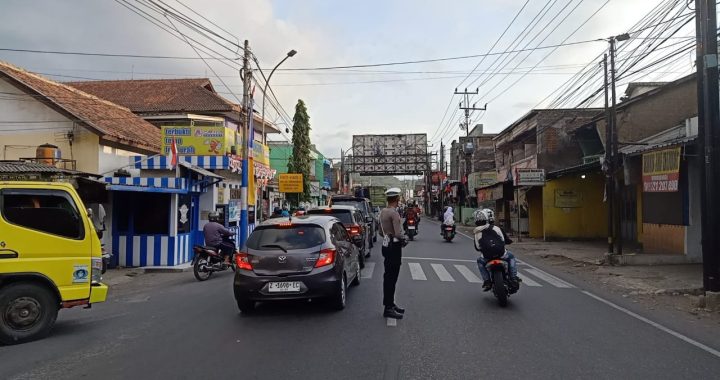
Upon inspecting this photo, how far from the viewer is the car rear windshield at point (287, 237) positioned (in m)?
8.47

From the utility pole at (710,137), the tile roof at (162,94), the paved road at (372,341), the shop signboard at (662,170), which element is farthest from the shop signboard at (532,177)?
the tile roof at (162,94)

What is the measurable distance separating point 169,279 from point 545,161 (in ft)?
70.0

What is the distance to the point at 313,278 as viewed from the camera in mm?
8211

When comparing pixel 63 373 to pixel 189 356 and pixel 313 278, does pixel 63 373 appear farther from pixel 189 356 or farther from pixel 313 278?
pixel 313 278

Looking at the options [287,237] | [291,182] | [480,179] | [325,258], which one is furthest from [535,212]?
[287,237]

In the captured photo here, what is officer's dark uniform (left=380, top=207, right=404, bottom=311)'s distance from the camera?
26.4 feet

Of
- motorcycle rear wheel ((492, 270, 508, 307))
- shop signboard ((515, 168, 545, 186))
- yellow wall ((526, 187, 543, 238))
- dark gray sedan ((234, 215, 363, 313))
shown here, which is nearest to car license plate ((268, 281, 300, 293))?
dark gray sedan ((234, 215, 363, 313))

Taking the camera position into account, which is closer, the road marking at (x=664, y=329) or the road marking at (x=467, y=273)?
the road marking at (x=664, y=329)

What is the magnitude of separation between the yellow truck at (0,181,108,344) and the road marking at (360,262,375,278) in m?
6.42

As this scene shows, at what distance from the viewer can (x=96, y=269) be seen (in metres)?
7.84

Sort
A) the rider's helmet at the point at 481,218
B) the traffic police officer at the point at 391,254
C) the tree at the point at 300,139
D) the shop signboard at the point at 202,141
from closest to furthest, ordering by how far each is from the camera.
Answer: the traffic police officer at the point at 391,254, the rider's helmet at the point at 481,218, the shop signboard at the point at 202,141, the tree at the point at 300,139

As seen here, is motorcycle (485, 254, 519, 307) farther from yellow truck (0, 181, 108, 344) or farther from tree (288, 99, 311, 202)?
tree (288, 99, 311, 202)

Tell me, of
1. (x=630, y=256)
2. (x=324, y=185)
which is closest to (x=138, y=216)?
(x=630, y=256)

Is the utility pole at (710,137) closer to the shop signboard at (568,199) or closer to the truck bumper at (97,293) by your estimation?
the truck bumper at (97,293)
